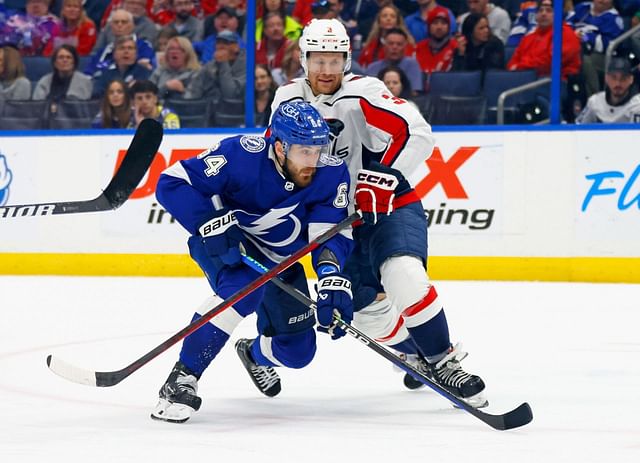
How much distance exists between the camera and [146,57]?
675 cm

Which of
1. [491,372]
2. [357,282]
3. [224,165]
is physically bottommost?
[491,372]

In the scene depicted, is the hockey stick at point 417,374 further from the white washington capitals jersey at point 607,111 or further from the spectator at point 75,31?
the spectator at point 75,31

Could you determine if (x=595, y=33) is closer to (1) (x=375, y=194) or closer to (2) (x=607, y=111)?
(2) (x=607, y=111)

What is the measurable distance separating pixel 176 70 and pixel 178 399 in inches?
159

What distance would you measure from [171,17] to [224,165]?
3.98 meters


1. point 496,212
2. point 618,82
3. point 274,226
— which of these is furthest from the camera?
point 496,212

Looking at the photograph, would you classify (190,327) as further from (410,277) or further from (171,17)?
(171,17)

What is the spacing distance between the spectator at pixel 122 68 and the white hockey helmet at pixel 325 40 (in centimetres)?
344

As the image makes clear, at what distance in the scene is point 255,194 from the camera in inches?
120

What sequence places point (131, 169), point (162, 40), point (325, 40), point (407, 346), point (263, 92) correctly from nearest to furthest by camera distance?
point (325, 40) < point (407, 346) < point (131, 169) < point (263, 92) < point (162, 40)

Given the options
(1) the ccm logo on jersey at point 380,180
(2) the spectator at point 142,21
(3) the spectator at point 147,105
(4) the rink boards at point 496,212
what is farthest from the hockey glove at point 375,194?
(2) the spectator at point 142,21

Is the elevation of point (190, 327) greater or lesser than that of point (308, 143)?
lesser

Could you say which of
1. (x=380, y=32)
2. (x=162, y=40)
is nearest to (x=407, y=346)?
(x=380, y=32)

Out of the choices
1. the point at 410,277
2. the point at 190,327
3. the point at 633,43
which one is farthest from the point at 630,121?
the point at 190,327
